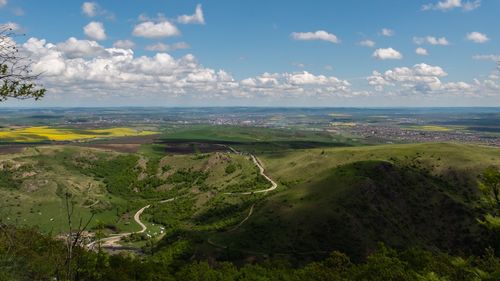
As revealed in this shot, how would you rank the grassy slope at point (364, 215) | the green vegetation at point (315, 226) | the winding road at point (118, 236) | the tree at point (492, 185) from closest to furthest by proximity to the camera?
the tree at point (492, 185) → the green vegetation at point (315, 226) → the grassy slope at point (364, 215) → the winding road at point (118, 236)

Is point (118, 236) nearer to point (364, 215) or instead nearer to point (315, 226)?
point (315, 226)

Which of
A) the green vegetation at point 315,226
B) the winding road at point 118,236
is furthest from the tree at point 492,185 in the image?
the winding road at point 118,236

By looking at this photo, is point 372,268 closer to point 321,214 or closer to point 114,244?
point 321,214

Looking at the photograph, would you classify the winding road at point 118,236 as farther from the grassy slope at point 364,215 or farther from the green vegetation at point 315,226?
the grassy slope at point 364,215

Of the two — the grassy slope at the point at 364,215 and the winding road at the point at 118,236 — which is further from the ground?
the grassy slope at the point at 364,215

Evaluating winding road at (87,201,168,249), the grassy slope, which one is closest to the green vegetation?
the grassy slope

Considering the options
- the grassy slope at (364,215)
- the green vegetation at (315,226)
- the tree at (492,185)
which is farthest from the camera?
the grassy slope at (364,215)

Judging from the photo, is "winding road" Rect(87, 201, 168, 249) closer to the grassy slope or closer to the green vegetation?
the green vegetation

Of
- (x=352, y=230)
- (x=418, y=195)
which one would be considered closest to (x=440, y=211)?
(x=418, y=195)

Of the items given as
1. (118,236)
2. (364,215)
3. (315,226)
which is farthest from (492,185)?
(118,236)
